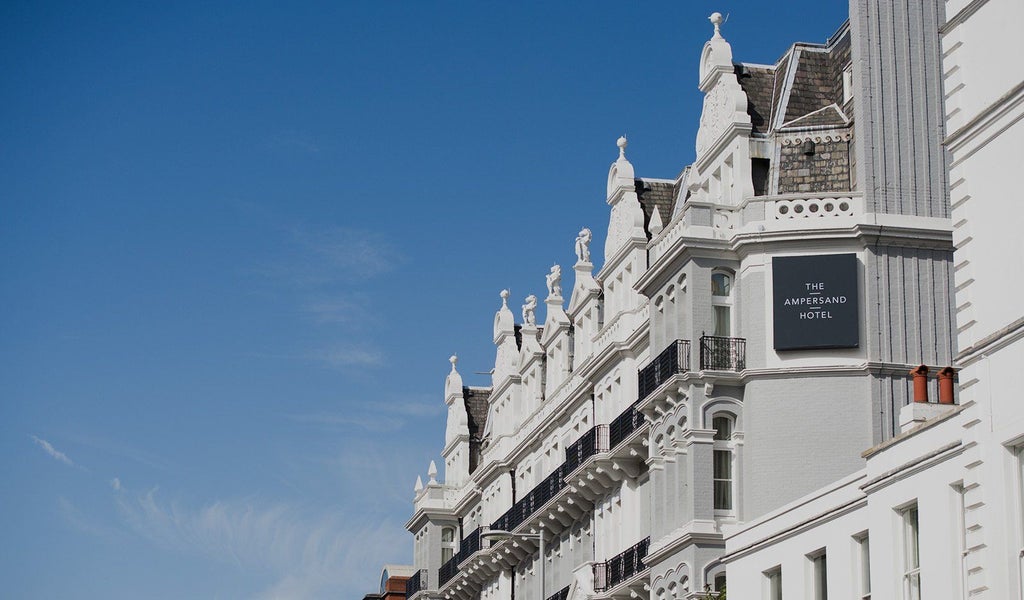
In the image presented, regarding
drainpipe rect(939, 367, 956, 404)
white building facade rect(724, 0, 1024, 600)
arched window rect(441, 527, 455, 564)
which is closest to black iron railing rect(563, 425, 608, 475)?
arched window rect(441, 527, 455, 564)

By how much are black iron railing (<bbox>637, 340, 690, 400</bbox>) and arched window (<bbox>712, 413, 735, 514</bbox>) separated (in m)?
1.81

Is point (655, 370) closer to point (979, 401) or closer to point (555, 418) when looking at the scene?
point (555, 418)

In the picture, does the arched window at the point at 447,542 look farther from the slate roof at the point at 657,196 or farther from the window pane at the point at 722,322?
the window pane at the point at 722,322

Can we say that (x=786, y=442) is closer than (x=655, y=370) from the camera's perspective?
Yes

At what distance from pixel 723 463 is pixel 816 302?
5142 mm

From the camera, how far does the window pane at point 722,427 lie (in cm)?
5400

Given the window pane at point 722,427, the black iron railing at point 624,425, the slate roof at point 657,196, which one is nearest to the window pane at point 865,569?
the window pane at point 722,427

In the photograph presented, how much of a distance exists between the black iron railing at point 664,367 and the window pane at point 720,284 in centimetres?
179

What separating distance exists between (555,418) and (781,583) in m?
31.4

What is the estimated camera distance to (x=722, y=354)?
2128 inches

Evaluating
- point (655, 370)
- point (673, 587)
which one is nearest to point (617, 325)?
point (655, 370)

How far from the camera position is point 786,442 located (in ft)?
172

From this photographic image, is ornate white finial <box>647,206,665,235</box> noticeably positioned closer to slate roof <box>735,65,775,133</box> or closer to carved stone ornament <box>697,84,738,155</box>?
carved stone ornament <box>697,84,738,155</box>

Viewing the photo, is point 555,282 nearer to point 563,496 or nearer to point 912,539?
point 563,496
